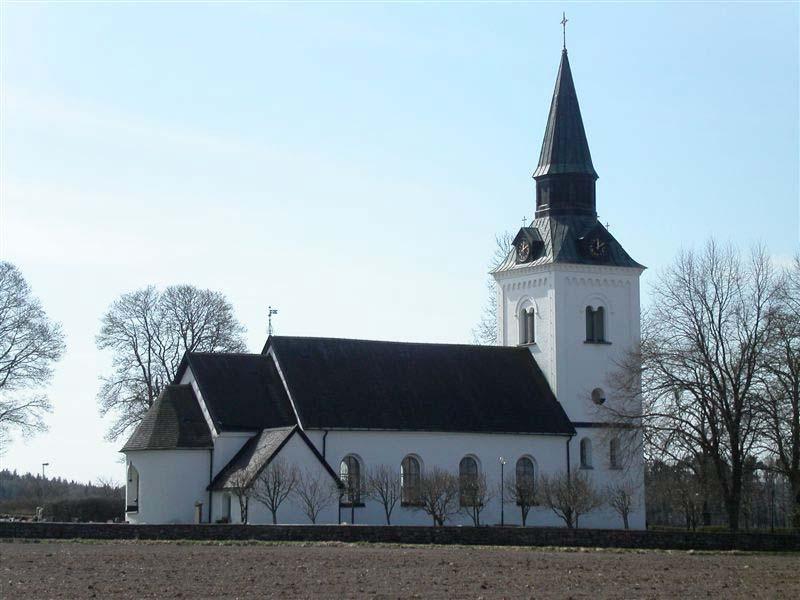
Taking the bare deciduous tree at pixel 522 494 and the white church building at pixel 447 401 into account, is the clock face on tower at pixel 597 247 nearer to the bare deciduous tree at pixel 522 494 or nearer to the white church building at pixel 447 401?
the white church building at pixel 447 401

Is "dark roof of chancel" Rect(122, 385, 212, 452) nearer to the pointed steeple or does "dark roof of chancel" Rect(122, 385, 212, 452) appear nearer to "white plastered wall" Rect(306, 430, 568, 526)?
"white plastered wall" Rect(306, 430, 568, 526)

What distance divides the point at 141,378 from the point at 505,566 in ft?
126

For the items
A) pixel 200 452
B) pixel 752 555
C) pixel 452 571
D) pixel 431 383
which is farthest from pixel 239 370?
pixel 452 571

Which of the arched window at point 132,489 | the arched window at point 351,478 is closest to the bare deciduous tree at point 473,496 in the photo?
the arched window at point 351,478

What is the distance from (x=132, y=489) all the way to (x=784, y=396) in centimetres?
2540

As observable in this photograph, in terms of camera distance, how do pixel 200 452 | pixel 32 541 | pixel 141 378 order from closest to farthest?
pixel 32 541
pixel 200 452
pixel 141 378

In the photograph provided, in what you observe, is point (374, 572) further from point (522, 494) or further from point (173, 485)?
point (522, 494)

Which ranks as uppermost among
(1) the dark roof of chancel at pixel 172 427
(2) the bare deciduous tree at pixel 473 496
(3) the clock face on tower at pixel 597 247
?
(3) the clock face on tower at pixel 597 247

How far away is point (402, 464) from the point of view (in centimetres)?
5644

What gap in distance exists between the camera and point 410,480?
56594mm

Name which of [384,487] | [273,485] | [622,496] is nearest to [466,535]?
[273,485]

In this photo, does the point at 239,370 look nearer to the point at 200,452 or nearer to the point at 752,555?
the point at 200,452

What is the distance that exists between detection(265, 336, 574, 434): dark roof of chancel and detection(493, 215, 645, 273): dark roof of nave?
176 inches

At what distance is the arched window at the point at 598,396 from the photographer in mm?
60562
